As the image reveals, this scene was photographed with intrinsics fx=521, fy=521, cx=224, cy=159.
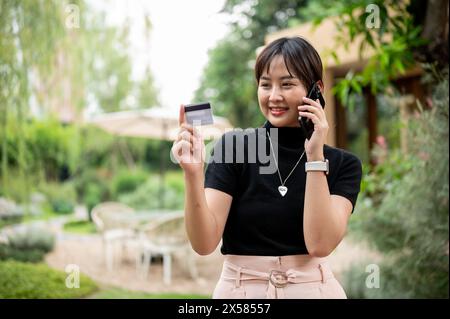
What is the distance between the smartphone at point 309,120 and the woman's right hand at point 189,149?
10.6 inches

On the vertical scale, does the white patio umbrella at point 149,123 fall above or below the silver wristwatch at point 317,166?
above

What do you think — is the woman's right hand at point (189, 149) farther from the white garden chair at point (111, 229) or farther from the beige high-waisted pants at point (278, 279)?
the white garden chair at point (111, 229)

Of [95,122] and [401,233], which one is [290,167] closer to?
[401,233]

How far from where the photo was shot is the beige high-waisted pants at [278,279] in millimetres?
1376

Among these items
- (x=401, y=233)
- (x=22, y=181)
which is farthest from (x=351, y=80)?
(x=22, y=181)

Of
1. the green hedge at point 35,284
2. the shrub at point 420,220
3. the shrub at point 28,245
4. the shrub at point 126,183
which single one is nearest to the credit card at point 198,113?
the shrub at point 420,220

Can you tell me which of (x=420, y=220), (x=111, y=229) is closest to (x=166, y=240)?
(x=111, y=229)

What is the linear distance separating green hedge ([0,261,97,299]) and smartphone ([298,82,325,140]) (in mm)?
3444

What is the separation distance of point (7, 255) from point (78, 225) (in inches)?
276

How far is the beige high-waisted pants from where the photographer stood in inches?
54.2

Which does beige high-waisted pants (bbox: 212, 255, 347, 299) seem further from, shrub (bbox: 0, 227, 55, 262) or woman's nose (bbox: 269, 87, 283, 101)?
shrub (bbox: 0, 227, 55, 262)

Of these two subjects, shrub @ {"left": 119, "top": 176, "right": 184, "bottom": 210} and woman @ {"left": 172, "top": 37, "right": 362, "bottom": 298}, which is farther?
shrub @ {"left": 119, "top": 176, "right": 184, "bottom": 210}

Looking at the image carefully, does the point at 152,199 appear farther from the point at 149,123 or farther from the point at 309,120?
the point at 309,120

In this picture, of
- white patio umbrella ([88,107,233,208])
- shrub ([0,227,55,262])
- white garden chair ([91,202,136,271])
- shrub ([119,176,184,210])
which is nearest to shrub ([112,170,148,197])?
shrub ([119,176,184,210])
